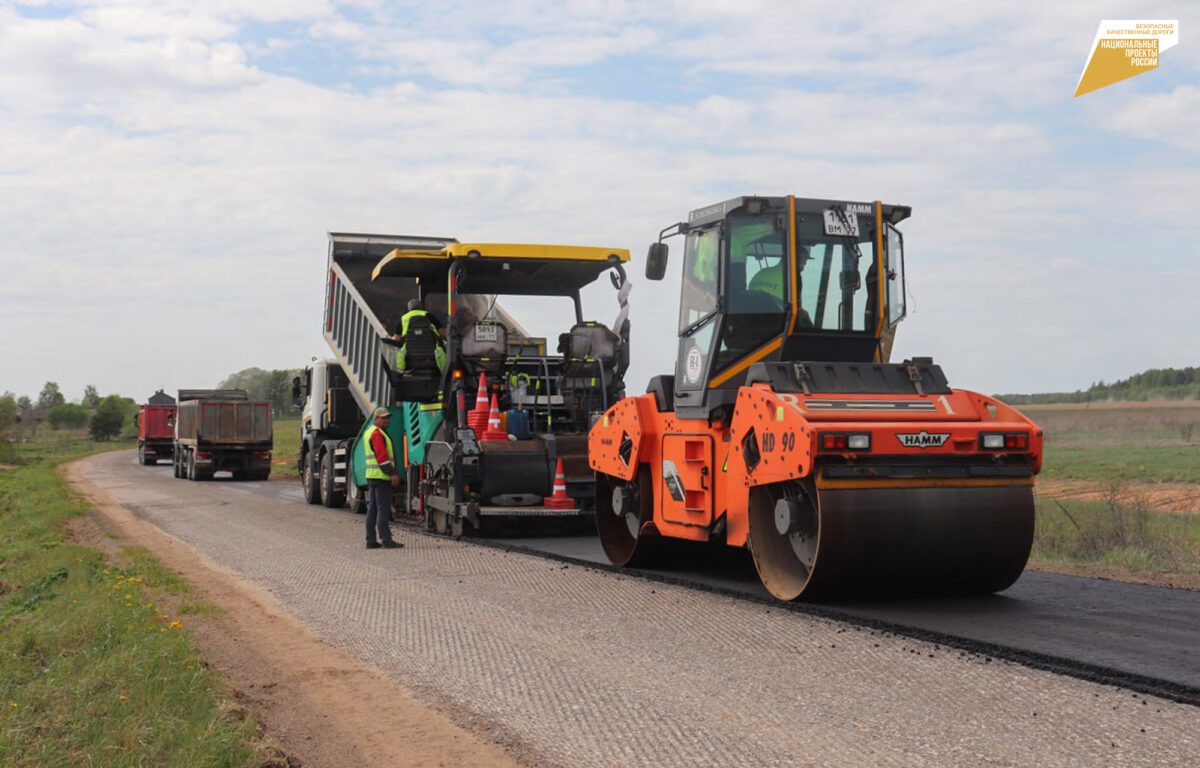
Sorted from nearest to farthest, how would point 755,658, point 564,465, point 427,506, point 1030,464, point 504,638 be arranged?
1. point 755,658
2. point 504,638
3. point 1030,464
4. point 564,465
5. point 427,506

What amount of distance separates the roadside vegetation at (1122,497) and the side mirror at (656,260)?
4281mm

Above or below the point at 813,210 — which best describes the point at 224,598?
below

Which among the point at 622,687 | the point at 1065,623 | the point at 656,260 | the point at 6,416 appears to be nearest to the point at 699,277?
the point at 656,260

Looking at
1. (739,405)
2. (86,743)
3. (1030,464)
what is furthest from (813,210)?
(86,743)

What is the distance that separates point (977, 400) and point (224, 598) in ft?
19.5

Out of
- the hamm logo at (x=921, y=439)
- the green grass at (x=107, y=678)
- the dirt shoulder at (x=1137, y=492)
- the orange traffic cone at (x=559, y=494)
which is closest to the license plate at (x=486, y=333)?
the orange traffic cone at (x=559, y=494)

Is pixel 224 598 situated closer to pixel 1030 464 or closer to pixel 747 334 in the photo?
pixel 747 334

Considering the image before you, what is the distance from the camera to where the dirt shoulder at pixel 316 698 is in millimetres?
5203

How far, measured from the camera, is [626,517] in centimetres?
1108

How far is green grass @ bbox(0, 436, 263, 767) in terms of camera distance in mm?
5113

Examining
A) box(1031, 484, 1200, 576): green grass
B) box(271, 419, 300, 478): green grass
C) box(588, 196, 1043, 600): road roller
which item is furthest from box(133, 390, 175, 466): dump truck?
box(588, 196, 1043, 600): road roller

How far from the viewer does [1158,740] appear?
5008 mm

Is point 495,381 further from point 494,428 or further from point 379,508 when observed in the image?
point 379,508

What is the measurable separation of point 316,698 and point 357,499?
1268 cm
